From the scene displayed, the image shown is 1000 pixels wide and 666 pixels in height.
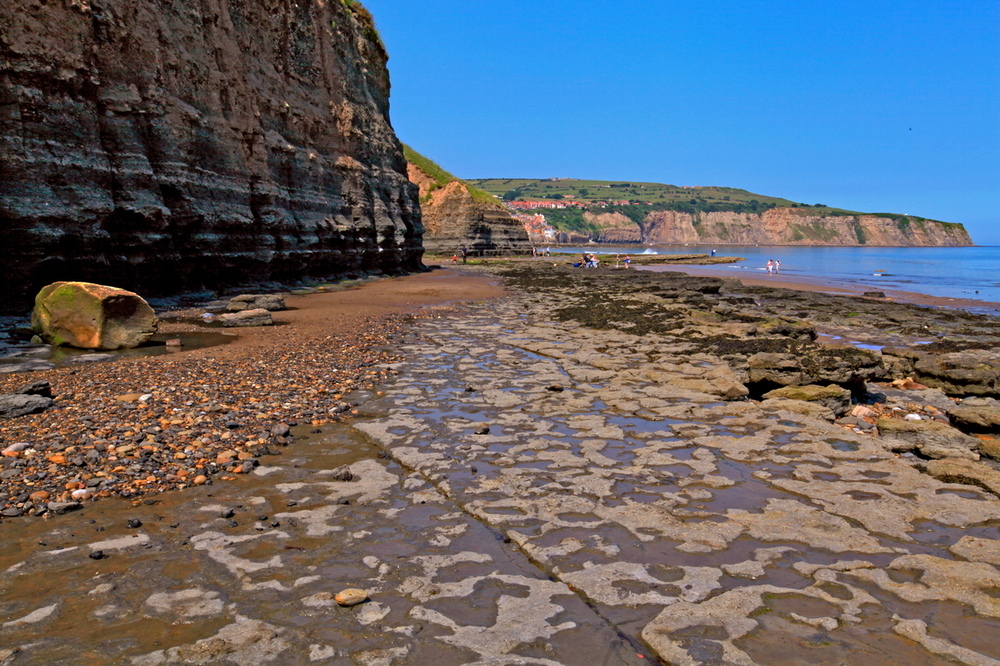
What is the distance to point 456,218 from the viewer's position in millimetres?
68875

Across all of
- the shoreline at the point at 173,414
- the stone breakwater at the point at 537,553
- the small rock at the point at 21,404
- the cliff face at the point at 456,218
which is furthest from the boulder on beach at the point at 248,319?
the cliff face at the point at 456,218

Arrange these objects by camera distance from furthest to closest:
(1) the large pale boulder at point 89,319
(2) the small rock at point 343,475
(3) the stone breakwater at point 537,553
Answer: (1) the large pale boulder at point 89,319
(2) the small rock at point 343,475
(3) the stone breakwater at point 537,553

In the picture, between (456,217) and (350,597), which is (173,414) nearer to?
(350,597)

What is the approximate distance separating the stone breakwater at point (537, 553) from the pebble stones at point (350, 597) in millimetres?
54

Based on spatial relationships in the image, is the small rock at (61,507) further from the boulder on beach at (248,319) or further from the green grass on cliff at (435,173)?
the green grass on cliff at (435,173)

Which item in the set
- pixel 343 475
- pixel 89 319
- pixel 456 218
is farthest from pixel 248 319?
pixel 456 218

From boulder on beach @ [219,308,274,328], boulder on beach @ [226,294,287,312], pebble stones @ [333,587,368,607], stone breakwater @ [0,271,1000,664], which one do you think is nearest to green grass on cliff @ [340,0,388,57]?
boulder on beach @ [226,294,287,312]

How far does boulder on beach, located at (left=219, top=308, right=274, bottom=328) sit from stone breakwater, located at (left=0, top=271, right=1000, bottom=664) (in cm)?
880

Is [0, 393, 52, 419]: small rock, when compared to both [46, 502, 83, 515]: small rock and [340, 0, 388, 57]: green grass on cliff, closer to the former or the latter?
[46, 502, 83, 515]: small rock

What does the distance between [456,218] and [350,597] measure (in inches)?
2627

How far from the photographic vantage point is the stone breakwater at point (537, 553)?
3.68 meters

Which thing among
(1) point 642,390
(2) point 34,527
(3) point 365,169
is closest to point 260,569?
(2) point 34,527

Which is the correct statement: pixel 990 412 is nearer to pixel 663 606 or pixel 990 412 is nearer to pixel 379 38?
pixel 663 606

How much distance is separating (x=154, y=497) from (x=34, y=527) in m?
0.90
